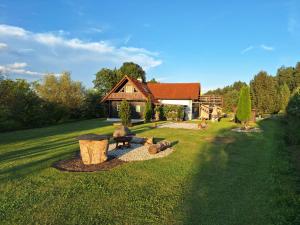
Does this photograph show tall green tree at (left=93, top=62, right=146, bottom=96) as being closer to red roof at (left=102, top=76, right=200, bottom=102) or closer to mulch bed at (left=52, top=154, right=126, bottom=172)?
red roof at (left=102, top=76, right=200, bottom=102)

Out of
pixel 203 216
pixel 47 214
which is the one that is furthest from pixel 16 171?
pixel 203 216

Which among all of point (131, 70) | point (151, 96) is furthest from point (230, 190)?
point (131, 70)

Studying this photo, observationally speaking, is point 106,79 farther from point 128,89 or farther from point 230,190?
point 230,190

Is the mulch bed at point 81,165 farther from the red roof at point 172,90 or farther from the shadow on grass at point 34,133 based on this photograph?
the red roof at point 172,90

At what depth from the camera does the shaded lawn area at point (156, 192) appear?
15.6 feet

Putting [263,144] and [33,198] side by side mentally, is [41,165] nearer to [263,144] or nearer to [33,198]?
[33,198]

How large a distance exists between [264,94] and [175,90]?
1515 cm

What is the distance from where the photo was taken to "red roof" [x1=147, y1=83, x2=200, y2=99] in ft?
110

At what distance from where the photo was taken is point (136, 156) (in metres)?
10.1

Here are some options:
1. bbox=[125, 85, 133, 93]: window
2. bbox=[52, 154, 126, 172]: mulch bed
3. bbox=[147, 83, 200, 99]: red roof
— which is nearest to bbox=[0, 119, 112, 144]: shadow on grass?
bbox=[52, 154, 126, 172]: mulch bed

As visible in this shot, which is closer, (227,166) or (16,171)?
(16,171)

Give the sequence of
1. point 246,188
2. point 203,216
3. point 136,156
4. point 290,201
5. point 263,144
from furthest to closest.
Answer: point 263,144 → point 136,156 → point 246,188 → point 290,201 → point 203,216

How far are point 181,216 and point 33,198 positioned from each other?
3681 mm

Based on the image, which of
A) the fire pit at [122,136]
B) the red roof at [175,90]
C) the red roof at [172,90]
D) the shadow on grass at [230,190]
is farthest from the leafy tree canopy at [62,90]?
the shadow on grass at [230,190]
